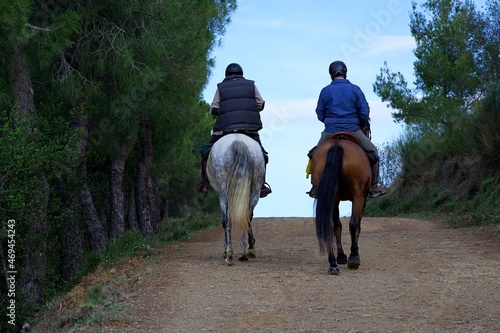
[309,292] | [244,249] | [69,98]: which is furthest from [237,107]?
[69,98]

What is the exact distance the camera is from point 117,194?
24.6m

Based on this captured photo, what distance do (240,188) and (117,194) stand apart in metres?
12.9

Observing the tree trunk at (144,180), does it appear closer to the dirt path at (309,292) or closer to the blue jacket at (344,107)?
the dirt path at (309,292)

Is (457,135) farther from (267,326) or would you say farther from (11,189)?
(267,326)

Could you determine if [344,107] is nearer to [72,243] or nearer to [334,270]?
[334,270]

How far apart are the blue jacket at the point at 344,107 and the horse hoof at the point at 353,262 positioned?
1802 millimetres

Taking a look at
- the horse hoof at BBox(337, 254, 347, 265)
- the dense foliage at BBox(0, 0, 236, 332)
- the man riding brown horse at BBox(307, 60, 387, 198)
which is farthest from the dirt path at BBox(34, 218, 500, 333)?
the dense foliage at BBox(0, 0, 236, 332)

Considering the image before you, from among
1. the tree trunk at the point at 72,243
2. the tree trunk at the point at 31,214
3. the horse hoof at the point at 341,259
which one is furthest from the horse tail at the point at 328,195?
the tree trunk at the point at 72,243

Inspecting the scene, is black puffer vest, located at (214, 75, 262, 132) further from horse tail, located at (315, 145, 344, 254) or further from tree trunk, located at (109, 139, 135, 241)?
tree trunk, located at (109, 139, 135, 241)

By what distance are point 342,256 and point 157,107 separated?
933cm

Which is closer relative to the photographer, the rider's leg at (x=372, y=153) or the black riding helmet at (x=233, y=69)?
the rider's leg at (x=372, y=153)

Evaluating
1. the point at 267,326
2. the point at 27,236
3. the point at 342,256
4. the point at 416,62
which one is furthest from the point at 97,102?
the point at 416,62

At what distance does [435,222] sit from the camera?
74.4 feet

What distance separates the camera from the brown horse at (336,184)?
36.7 feet
